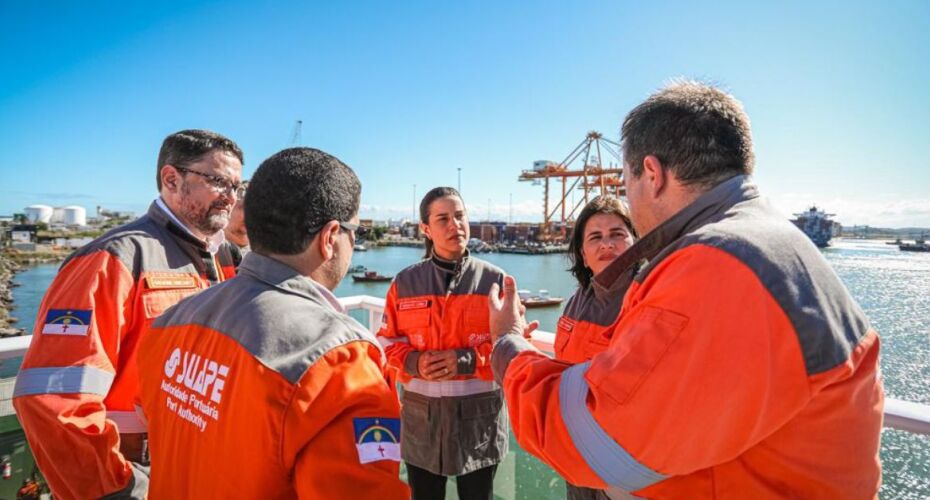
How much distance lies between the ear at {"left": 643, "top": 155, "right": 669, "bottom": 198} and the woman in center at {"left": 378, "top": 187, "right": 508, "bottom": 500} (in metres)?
1.17

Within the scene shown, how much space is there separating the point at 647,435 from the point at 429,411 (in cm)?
138

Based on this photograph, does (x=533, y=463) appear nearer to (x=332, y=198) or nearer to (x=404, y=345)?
(x=404, y=345)

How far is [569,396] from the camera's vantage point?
0.82m

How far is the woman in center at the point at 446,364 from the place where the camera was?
190 cm

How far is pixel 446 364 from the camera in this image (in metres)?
1.90

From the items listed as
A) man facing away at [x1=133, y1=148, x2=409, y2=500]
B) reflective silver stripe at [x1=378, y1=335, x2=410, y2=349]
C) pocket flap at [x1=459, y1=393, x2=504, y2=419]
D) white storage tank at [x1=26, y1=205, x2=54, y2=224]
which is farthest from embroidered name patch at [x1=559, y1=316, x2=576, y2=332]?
white storage tank at [x1=26, y1=205, x2=54, y2=224]

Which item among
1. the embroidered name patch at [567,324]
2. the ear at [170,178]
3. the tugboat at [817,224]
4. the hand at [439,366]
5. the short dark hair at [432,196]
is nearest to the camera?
the ear at [170,178]

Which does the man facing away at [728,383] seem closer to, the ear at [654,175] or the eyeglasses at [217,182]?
the ear at [654,175]

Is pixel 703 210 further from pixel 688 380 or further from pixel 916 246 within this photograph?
pixel 916 246

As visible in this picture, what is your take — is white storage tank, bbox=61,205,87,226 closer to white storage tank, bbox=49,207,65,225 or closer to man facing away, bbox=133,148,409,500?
white storage tank, bbox=49,207,65,225

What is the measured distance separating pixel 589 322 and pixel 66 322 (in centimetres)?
162

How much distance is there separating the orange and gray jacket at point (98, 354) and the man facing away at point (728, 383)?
3.46ft

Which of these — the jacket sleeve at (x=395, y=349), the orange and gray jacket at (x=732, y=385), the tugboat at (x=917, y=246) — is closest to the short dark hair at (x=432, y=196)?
the jacket sleeve at (x=395, y=349)

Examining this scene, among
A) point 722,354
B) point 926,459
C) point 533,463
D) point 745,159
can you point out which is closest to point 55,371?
point 722,354
